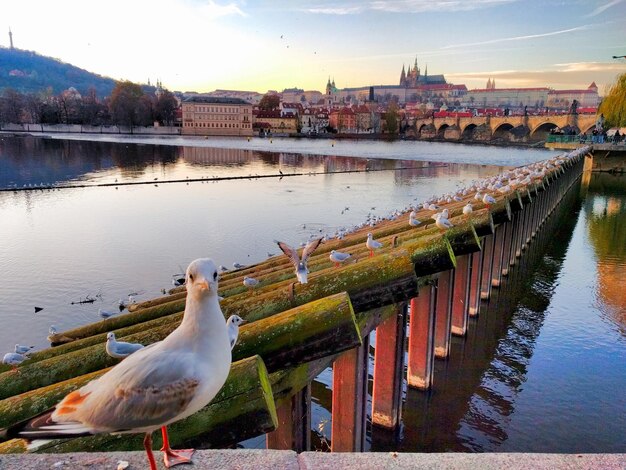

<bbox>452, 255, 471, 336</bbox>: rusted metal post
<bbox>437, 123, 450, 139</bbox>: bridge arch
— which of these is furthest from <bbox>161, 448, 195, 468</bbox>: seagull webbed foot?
<bbox>437, 123, 450, 139</bbox>: bridge arch

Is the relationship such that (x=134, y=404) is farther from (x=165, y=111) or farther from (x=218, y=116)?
(x=218, y=116)

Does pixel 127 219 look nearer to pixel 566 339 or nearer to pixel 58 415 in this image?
pixel 566 339

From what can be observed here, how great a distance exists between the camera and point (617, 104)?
212 ft

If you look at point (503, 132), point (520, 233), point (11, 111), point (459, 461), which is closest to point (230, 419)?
point (459, 461)

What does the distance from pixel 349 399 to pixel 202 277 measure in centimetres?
484

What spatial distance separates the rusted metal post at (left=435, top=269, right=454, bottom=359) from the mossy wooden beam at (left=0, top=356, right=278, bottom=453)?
7.07m

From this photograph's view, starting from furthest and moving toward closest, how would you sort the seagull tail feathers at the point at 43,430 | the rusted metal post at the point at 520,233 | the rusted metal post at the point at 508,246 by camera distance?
the rusted metal post at the point at 520,233
the rusted metal post at the point at 508,246
the seagull tail feathers at the point at 43,430

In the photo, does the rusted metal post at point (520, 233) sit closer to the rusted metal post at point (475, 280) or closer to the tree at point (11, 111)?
the rusted metal post at point (475, 280)

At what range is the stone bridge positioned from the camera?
412 feet

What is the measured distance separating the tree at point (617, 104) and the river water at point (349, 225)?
15.0 meters

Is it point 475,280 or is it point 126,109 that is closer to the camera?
point 475,280

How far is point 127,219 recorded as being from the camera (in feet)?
104

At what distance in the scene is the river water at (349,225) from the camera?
10266 mm

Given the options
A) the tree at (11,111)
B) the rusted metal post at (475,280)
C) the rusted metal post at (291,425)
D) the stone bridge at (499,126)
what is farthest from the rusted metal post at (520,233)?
the tree at (11,111)
